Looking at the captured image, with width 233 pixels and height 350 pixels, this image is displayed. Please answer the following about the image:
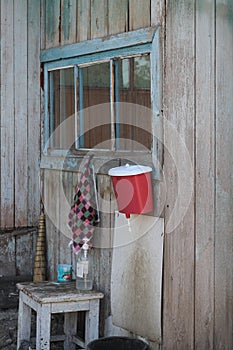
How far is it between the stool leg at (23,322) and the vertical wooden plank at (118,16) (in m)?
1.93

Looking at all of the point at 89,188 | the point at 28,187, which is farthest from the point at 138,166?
the point at 28,187

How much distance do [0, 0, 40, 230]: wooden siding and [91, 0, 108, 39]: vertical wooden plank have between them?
1005 mm

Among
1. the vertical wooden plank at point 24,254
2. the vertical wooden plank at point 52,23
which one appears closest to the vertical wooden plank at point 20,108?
the vertical wooden plank at point 24,254

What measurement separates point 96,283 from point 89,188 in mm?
652

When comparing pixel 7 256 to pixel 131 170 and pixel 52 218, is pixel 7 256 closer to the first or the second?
pixel 52 218

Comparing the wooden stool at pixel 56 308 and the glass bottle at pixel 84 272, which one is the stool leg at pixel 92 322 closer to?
the wooden stool at pixel 56 308

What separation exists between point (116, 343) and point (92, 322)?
1.32ft

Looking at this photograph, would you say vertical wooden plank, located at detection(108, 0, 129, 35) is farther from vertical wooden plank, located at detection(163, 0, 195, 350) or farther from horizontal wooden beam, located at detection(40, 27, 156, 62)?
vertical wooden plank, located at detection(163, 0, 195, 350)

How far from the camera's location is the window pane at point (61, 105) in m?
5.46

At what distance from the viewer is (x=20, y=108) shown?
5887 mm

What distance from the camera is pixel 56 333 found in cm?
529

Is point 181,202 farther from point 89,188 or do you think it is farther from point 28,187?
point 28,187

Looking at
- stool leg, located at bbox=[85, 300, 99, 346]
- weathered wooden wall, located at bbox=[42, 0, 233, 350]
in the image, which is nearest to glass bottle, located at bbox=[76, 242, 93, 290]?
stool leg, located at bbox=[85, 300, 99, 346]

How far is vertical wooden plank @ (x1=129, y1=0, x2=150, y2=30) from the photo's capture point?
4.39 metres
